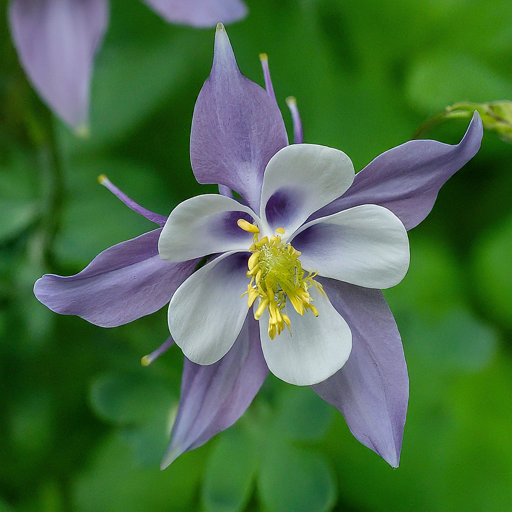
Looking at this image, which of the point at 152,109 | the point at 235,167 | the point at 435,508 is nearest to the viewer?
the point at 235,167

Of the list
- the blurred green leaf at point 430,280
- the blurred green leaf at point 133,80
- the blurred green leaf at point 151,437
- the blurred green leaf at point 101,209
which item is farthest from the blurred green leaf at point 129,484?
the blurred green leaf at point 133,80

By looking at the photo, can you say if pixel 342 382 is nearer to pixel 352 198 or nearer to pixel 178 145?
pixel 352 198

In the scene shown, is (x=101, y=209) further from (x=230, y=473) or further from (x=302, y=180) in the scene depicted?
(x=302, y=180)

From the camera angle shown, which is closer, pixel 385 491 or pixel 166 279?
pixel 166 279

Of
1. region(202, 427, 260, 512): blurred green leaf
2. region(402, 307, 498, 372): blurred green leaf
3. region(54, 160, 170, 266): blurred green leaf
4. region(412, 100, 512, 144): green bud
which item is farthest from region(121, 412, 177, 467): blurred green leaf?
region(412, 100, 512, 144): green bud

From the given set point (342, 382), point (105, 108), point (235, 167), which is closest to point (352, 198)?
point (235, 167)

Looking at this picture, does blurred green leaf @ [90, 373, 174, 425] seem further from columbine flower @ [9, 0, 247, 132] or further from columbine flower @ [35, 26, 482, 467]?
columbine flower @ [9, 0, 247, 132]
